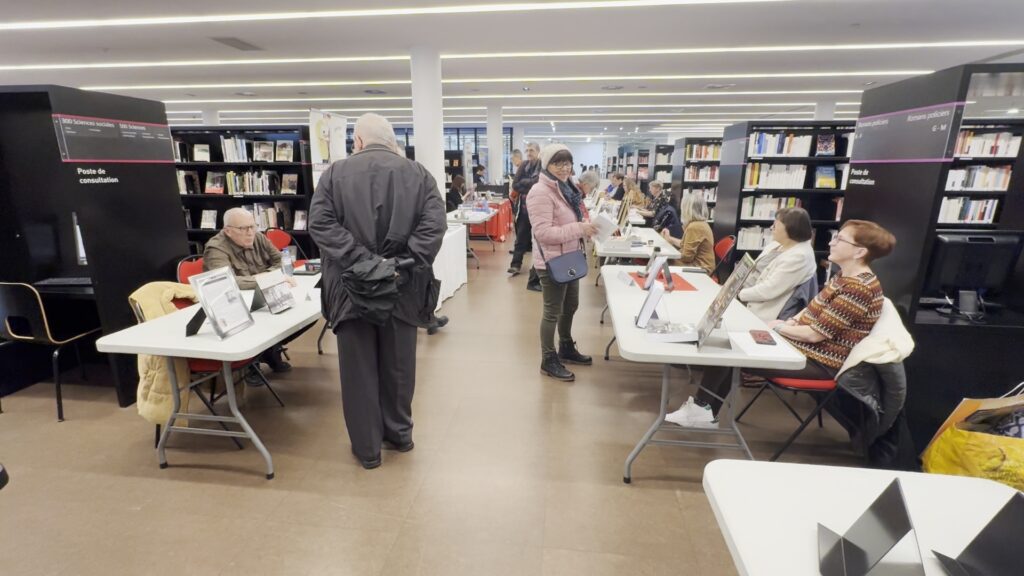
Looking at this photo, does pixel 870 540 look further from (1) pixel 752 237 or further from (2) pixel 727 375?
(1) pixel 752 237

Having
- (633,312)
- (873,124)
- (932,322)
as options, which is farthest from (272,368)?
(873,124)

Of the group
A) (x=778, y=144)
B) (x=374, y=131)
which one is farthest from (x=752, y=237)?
(x=374, y=131)

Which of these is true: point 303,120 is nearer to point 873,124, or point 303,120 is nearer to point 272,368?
point 272,368

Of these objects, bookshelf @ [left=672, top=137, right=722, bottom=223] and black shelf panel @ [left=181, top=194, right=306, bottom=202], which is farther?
bookshelf @ [left=672, top=137, right=722, bottom=223]

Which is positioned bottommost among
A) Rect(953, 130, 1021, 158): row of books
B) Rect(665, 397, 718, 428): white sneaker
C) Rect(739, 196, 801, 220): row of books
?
Rect(665, 397, 718, 428): white sneaker

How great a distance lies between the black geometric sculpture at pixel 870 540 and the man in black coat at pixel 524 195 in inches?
205

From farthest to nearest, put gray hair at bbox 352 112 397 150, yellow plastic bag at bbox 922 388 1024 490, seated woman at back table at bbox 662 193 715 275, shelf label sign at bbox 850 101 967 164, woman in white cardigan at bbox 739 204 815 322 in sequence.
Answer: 1. seated woman at back table at bbox 662 193 715 275
2. woman in white cardigan at bbox 739 204 815 322
3. shelf label sign at bbox 850 101 967 164
4. gray hair at bbox 352 112 397 150
5. yellow plastic bag at bbox 922 388 1024 490

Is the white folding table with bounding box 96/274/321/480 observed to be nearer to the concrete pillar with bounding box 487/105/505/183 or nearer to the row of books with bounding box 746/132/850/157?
the row of books with bounding box 746/132/850/157

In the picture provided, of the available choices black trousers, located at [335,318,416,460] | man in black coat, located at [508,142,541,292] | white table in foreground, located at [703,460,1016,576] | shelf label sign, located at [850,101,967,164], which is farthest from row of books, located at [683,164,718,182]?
white table in foreground, located at [703,460,1016,576]

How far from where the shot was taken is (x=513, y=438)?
2871 millimetres

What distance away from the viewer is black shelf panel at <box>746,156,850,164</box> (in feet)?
20.0

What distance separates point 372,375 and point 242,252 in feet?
5.74

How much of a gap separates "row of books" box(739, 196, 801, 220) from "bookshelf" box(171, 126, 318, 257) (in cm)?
564

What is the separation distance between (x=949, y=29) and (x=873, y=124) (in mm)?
3420
